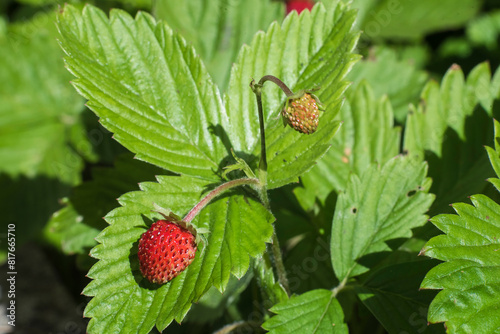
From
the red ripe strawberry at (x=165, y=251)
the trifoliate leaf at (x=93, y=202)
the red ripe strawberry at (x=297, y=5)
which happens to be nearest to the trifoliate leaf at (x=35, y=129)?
the trifoliate leaf at (x=93, y=202)

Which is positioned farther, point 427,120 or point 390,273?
point 427,120

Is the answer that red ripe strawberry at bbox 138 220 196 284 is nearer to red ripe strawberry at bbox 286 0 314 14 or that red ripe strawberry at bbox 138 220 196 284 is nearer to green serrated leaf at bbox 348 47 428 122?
green serrated leaf at bbox 348 47 428 122

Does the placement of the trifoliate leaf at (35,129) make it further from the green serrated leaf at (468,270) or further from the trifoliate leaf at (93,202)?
the green serrated leaf at (468,270)

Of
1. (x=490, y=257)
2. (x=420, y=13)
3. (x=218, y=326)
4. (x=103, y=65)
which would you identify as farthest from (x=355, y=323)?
(x=420, y=13)

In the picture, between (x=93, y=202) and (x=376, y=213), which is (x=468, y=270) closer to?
(x=376, y=213)

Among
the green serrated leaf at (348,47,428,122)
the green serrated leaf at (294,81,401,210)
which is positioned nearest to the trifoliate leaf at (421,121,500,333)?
the green serrated leaf at (294,81,401,210)

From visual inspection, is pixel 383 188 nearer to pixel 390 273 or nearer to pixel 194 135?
pixel 390 273
